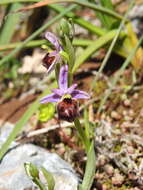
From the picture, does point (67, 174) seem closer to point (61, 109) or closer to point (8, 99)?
point (61, 109)

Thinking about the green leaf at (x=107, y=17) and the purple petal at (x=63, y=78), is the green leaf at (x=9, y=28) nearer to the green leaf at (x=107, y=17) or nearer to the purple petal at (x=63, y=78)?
the green leaf at (x=107, y=17)

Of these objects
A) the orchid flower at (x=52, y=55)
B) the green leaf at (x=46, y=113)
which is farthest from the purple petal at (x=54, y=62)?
the green leaf at (x=46, y=113)

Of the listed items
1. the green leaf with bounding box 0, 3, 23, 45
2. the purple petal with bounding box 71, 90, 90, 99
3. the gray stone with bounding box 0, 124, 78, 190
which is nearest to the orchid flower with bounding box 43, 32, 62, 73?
the purple petal with bounding box 71, 90, 90, 99

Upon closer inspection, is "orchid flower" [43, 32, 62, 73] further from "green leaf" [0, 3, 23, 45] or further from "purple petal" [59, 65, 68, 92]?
"green leaf" [0, 3, 23, 45]

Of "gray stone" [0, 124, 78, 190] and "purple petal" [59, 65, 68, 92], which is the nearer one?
"purple petal" [59, 65, 68, 92]

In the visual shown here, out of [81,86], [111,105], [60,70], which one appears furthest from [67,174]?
[81,86]
